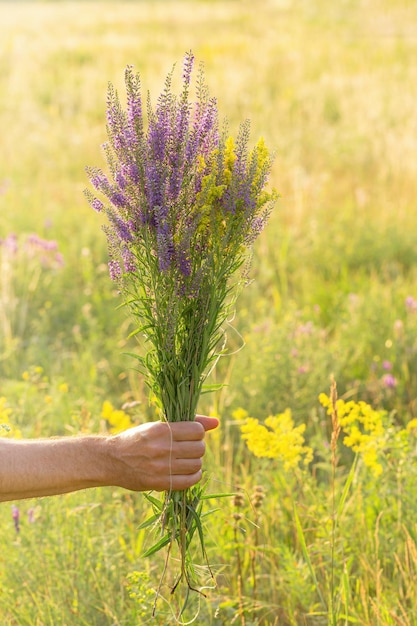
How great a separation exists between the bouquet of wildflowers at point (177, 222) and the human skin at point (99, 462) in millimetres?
115

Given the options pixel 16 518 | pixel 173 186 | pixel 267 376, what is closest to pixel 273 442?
pixel 16 518

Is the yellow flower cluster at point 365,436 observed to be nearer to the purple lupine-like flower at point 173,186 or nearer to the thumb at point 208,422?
the thumb at point 208,422

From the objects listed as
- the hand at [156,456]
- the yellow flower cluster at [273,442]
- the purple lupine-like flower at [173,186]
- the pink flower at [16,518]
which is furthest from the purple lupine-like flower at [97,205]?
the pink flower at [16,518]

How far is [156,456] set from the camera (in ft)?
5.98

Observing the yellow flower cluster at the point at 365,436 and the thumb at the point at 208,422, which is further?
the yellow flower cluster at the point at 365,436

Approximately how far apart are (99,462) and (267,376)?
6.79ft

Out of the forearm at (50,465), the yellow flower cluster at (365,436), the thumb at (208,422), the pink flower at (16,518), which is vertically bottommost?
the pink flower at (16,518)

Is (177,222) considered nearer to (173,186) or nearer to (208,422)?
(173,186)

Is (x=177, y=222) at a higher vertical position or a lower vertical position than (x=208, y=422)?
higher

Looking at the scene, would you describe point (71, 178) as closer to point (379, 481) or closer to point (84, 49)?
point (379, 481)

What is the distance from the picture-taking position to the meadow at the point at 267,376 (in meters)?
2.56

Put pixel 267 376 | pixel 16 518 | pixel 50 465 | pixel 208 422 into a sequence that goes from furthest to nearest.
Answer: pixel 267 376
pixel 16 518
pixel 208 422
pixel 50 465

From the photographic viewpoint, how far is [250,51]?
1493 cm

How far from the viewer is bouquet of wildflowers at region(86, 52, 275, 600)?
1.88 m
